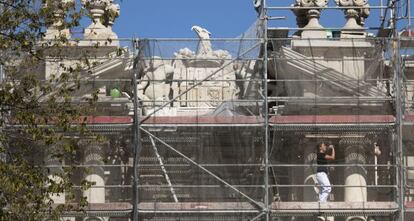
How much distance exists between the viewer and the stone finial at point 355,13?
36000 mm

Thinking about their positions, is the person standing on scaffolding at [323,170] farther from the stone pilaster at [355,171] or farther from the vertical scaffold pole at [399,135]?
the vertical scaffold pole at [399,135]

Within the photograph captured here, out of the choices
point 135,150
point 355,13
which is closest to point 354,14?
point 355,13

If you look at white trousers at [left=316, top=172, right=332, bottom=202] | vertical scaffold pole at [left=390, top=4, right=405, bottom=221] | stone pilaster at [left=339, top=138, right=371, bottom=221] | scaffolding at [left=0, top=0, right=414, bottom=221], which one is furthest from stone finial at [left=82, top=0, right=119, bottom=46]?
vertical scaffold pole at [left=390, top=4, right=405, bottom=221]

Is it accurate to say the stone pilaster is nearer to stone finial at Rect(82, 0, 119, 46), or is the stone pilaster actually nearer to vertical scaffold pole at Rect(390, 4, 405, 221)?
vertical scaffold pole at Rect(390, 4, 405, 221)

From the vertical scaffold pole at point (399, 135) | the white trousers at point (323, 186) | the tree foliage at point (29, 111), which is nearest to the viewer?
the tree foliage at point (29, 111)

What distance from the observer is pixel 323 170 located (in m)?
33.9

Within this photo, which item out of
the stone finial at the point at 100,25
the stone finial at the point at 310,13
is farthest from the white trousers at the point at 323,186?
the stone finial at the point at 100,25

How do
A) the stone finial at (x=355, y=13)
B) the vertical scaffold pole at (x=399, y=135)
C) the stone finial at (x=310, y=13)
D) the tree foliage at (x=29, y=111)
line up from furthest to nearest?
the stone finial at (x=355, y=13)
the stone finial at (x=310, y=13)
the vertical scaffold pole at (x=399, y=135)
the tree foliage at (x=29, y=111)

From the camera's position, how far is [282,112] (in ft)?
112

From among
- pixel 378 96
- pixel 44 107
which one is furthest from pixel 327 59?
pixel 44 107

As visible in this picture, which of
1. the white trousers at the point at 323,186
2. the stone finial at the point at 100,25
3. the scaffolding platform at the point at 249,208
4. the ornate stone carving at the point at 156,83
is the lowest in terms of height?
the scaffolding platform at the point at 249,208

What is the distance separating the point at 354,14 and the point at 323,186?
17.6 feet

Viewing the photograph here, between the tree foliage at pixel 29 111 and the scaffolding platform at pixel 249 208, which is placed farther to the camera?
the scaffolding platform at pixel 249 208

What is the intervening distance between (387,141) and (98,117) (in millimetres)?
7020
